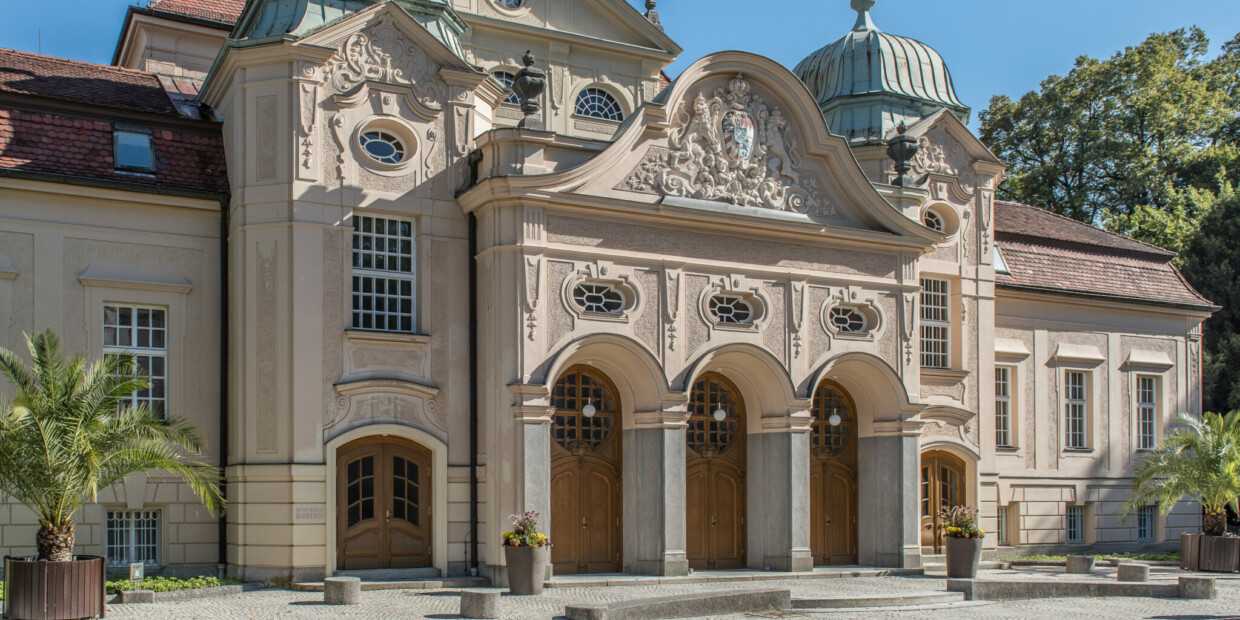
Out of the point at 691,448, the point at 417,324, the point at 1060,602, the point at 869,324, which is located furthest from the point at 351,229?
the point at 1060,602

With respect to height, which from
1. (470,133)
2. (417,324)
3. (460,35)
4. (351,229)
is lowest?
(417,324)

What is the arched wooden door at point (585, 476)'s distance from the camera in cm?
2347

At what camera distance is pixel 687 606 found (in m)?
17.8

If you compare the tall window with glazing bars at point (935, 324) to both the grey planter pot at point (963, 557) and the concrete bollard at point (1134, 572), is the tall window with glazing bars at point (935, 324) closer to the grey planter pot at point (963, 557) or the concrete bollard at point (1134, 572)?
the grey planter pot at point (963, 557)

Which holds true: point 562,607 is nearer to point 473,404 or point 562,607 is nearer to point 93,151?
point 473,404

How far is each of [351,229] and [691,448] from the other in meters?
7.48

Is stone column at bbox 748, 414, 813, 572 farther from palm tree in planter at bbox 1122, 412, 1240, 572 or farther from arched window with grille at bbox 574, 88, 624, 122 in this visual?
palm tree in planter at bbox 1122, 412, 1240, 572

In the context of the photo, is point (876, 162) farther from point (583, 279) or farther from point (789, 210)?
point (583, 279)

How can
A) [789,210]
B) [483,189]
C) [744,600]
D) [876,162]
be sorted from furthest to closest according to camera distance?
1. [876,162]
2. [789,210]
3. [483,189]
4. [744,600]

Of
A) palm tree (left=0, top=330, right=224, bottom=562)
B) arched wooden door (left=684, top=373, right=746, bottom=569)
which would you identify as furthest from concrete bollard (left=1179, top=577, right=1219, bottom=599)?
palm tree (left=0, top=330, right=224, bottom=562)

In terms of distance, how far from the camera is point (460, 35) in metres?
25.2

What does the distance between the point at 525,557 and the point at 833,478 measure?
837 centimetres

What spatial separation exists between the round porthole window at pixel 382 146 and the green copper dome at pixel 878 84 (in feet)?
35.4

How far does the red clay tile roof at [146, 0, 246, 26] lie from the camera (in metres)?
30.1
